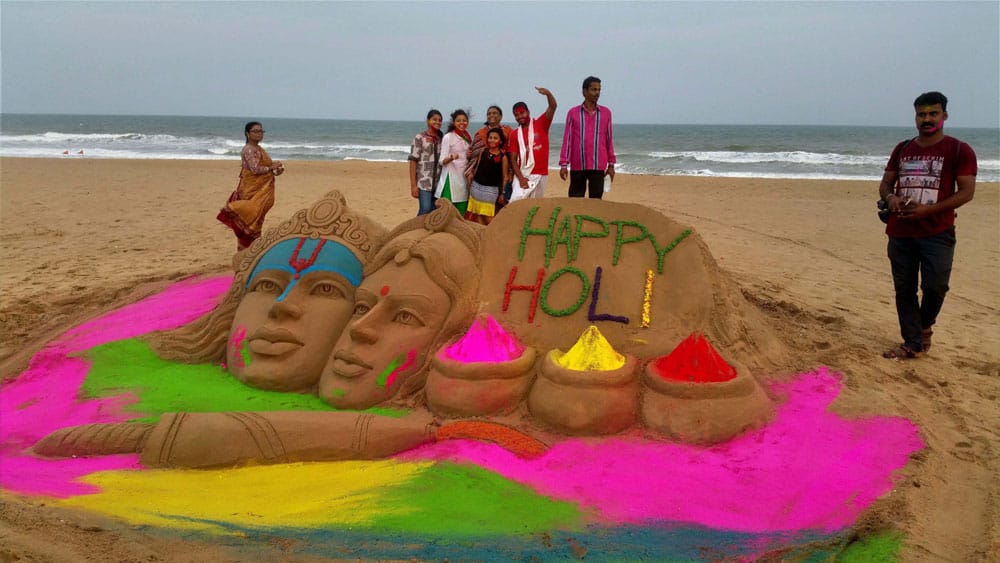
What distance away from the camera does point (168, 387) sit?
4.09 meters

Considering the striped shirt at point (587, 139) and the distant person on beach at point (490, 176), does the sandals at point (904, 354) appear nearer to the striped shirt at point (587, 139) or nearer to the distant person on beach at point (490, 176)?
the striped shirt at point (587, 139)

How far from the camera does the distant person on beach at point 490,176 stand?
18.9ft

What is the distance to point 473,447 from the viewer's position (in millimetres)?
3404

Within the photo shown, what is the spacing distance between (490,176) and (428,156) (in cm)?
72

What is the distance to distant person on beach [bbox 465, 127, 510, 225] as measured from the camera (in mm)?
5754

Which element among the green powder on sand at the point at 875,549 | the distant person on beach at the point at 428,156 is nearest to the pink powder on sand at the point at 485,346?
the green powder on sand at the point at 875,549

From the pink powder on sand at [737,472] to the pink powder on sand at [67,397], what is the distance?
1.67m

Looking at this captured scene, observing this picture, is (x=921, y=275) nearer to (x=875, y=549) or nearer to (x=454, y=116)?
(x=875, y=549)

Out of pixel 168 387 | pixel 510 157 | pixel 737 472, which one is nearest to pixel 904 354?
pixel 737 472

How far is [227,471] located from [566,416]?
170 centimetres

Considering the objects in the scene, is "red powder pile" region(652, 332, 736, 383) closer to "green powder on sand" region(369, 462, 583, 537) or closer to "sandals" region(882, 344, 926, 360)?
"green powder on sand" region(369, 462, 583, 537)

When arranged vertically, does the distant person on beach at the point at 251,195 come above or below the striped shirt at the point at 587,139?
below

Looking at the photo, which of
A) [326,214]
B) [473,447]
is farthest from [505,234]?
[473,447]

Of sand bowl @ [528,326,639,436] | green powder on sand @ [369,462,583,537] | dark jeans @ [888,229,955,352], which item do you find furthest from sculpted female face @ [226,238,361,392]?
dark jeans @ [888,229,955,352]
